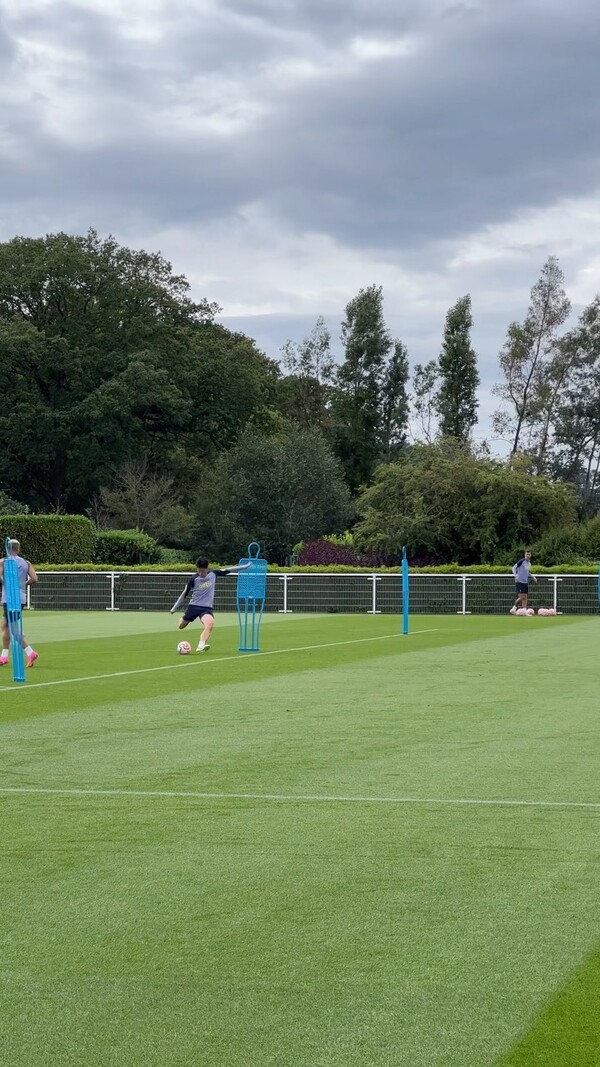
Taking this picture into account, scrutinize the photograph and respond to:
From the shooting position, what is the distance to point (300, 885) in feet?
20.1

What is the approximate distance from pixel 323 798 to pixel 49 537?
151ft

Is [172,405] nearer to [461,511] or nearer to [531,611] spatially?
→ [461,511]

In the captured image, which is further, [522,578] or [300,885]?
[522,578]

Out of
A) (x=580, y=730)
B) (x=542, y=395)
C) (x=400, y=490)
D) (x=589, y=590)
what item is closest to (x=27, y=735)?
(x=580, y=730)

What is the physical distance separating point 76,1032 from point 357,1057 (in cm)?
89

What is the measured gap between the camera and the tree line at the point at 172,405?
222 ft

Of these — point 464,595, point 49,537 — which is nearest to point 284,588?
point 464,595

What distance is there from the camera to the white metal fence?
4372 centimetres

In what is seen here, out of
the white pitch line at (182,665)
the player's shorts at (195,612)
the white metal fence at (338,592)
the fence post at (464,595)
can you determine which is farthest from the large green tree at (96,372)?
the player's shorts at (195,612)

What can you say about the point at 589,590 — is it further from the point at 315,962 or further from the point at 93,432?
the point at 315,962

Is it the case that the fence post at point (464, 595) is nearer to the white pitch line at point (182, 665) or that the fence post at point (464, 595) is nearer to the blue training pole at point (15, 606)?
the white pitch line at point (182, 665)

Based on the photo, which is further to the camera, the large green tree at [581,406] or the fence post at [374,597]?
the large green tree at [581,406]

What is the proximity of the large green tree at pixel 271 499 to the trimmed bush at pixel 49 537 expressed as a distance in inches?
523

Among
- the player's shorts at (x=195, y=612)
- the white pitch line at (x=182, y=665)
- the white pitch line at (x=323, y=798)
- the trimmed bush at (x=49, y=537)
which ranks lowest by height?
the white pitch line at (x=182, y=665)
